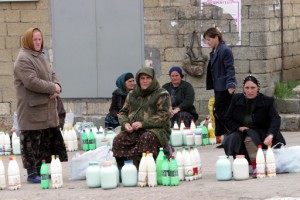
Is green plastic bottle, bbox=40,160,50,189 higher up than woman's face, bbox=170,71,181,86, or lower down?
lower down

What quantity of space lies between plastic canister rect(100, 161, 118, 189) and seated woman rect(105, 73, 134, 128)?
353 centimetres

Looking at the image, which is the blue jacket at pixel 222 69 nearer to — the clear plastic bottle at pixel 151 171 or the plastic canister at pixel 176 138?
the plastic canister at pixel 176 138

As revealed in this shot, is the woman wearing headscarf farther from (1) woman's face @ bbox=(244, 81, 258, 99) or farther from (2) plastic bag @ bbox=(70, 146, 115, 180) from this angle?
(1) woman's face @ bbox=(244, 81, 258, 99)

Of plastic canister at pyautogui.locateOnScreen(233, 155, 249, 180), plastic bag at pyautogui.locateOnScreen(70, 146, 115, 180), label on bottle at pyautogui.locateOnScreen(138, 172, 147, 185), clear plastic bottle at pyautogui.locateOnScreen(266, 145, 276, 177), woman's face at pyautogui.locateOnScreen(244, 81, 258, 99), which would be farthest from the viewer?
plastic bag at pyautogui.locateOnScreen(70, 146, 115, 180)

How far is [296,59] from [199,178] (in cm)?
646

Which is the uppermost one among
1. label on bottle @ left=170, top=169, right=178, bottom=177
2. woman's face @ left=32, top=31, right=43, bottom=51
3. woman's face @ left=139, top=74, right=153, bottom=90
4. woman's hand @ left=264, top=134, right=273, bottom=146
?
woman's face @ left=32, top=31, right=43, bottom=51

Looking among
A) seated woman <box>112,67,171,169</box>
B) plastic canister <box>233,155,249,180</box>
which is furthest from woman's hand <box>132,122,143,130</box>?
plastic canister <box>233,155,249,180</box>

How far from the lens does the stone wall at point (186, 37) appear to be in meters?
15.1

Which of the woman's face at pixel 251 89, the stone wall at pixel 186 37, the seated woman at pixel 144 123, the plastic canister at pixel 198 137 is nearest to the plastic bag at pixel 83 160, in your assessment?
the seated woman at pixel 144 123

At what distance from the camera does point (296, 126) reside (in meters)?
14.8

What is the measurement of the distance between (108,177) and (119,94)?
373cm

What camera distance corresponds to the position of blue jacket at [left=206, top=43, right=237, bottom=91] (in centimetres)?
1295

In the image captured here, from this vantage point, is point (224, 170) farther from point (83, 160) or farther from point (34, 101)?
point (34, 101)

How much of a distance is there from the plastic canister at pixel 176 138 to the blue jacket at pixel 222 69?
0.86m
